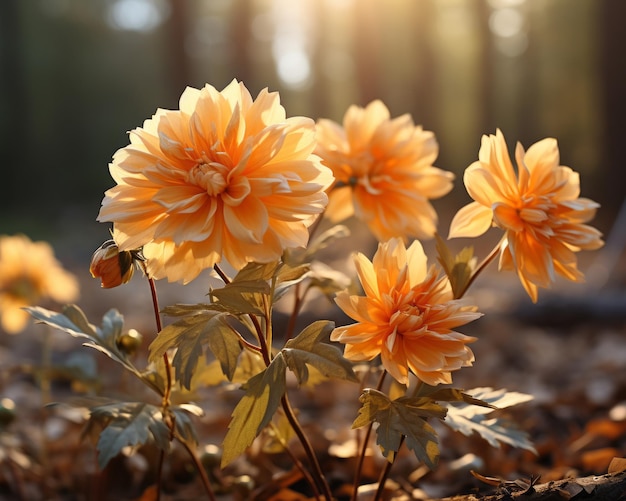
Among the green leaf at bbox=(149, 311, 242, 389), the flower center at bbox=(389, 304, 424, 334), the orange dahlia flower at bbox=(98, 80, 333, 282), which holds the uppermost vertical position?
the orange dahlia flower at bbox=(98, 80, 333, 282)

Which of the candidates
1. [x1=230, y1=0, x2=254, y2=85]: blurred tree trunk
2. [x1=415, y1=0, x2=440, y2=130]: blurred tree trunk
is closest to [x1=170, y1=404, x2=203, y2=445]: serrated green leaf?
[x1=230, y1=0, x2=254, y2=85]: blurred tree trunk

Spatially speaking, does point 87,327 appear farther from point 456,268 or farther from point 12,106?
point 12,106

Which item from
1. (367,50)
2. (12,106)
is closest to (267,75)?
(12,106)

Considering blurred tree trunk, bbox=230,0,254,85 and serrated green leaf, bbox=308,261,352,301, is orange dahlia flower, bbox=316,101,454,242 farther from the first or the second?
blurred tree trunk, bbox=230,0,254,85

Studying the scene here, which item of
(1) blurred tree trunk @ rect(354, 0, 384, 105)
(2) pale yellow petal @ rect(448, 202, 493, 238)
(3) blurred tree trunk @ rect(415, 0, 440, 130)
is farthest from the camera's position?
(3) blurred tree trunk @ rect(415, 0, 440, 130)

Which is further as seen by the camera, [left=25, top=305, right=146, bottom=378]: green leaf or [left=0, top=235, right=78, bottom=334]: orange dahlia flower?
[left=0, top=235, right=78, bottom=334]: orange dahlia flower

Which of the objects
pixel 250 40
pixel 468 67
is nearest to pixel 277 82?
pixel 468 67
